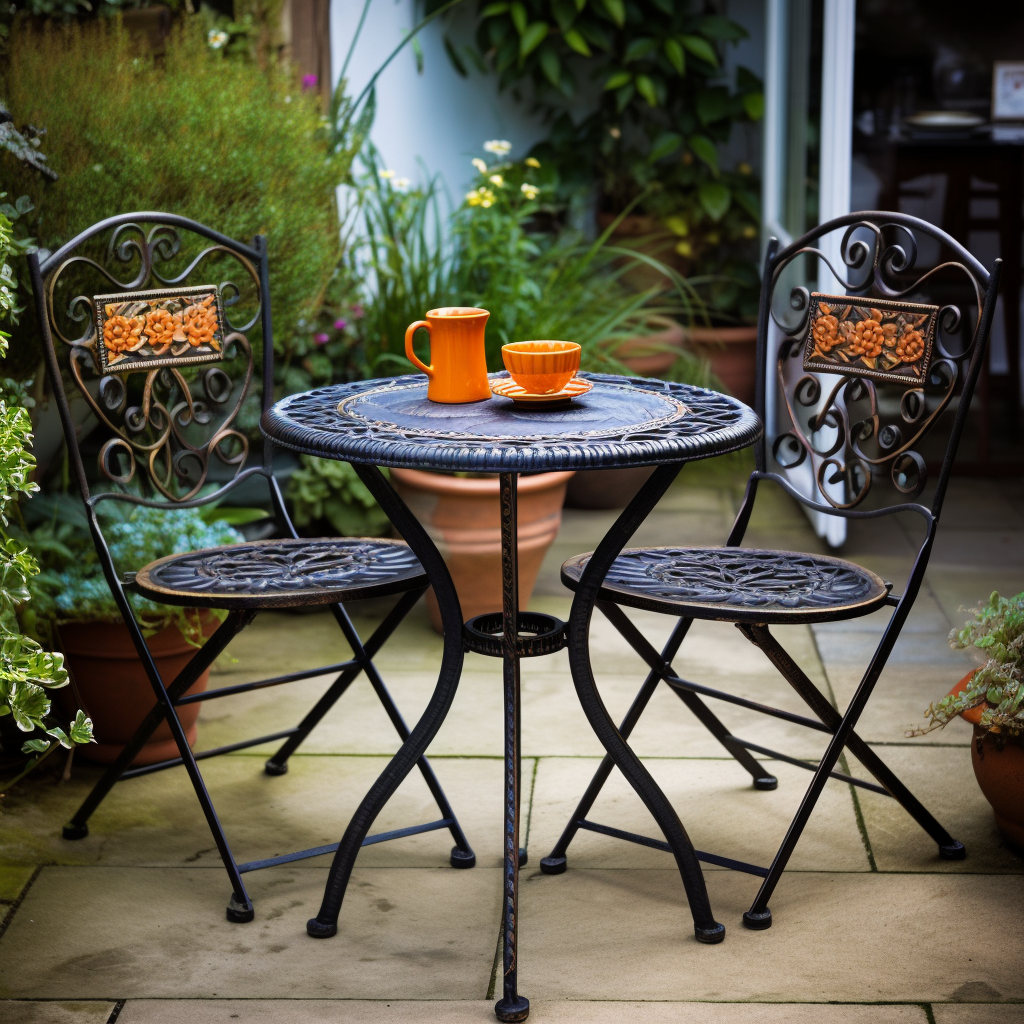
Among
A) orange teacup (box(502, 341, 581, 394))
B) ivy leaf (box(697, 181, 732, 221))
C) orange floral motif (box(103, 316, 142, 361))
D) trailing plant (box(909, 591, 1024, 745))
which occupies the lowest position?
trailing plant (box(909, 591, 1024, 745))

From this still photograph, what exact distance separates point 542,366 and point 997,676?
3.37ft

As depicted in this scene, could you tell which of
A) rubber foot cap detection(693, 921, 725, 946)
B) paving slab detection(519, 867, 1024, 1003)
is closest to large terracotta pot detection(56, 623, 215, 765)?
paving slab detection(519, 867, 1024, 1003)

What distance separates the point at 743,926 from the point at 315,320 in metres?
2.59

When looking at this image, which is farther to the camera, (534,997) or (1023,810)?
(1023,810)

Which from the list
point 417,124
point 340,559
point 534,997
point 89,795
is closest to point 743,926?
point 534,997

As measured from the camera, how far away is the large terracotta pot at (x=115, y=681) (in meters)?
2.85

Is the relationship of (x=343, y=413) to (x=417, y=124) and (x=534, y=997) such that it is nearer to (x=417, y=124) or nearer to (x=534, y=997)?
(x=534, y=997)

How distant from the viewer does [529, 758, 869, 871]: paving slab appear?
2.58 m

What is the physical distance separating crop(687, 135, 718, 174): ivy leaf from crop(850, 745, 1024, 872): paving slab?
344cm

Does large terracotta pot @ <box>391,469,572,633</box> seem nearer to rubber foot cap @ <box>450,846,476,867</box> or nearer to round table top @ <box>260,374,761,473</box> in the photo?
round table top @ <box>260,374,761,473</box>

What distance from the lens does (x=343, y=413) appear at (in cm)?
233

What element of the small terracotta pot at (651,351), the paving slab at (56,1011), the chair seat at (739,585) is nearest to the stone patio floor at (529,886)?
the paving slab at (56,1011)

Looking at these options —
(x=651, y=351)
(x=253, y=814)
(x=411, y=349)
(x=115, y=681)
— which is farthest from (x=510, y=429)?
(x=651, y=351)

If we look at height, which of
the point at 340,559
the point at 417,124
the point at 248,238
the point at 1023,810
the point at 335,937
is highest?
the point at 417,124
